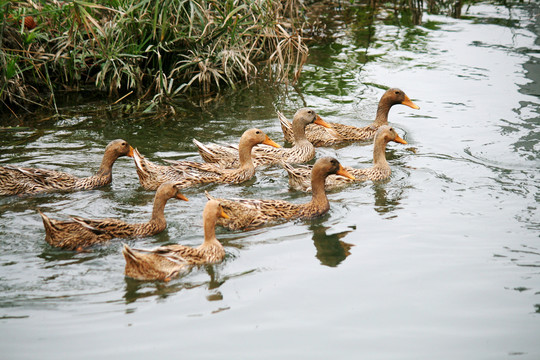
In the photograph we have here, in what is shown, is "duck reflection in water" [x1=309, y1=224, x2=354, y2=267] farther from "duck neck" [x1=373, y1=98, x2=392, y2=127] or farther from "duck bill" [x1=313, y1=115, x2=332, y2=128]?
"duck neck" [x1=373, y1=98, x2=392, y2=127]

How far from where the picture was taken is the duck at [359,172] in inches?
342

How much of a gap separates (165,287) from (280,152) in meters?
4.21

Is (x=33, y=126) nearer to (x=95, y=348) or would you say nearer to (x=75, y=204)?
(x=75, y=204)

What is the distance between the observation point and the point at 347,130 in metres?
10.7

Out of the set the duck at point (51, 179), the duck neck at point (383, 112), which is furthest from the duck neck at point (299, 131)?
the duck at point (51, 179)

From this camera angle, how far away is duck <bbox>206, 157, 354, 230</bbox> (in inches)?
293

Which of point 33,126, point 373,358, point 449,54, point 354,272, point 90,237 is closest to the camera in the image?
point 373,358

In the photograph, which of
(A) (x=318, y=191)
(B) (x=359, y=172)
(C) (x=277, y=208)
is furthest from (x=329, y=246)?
(B) (x=359, y=172)

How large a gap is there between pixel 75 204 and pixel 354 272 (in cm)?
353

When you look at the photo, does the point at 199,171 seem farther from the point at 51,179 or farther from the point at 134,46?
the point at 134,46

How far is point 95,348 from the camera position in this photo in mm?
5137

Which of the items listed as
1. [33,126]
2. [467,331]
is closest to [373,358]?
[467,331]

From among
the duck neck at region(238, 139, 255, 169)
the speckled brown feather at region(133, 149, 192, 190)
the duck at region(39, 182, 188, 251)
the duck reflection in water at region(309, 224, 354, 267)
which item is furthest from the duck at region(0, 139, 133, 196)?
the duck reflection in water at region(309, 224, 354, 267)

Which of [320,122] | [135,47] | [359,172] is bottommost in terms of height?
[359,172]
